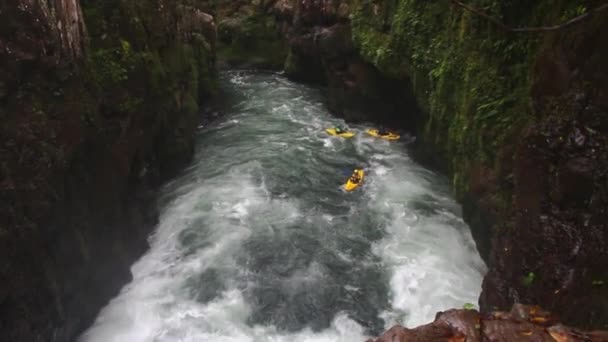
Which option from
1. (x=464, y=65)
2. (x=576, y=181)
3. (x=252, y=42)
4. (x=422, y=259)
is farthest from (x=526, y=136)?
(x=252, y=42)

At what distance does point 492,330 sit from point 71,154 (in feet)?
18.9

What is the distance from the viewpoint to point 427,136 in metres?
11.8

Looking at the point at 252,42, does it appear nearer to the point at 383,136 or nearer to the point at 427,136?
the point at 383,136

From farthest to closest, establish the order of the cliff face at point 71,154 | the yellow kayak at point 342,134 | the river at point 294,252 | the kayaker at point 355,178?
the yellow kayak at point 342,134, the kayaker at point 355,178, the river at point 294,252, the cliff face at point 71,154

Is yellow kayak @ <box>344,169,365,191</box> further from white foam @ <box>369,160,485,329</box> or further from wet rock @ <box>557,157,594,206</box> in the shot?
wet rock @ <box>557,157,594,206</box>

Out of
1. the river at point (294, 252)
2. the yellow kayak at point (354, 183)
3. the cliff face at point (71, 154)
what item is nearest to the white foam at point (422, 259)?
the river at point (294, 252)

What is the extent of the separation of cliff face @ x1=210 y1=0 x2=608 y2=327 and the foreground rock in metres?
0.83

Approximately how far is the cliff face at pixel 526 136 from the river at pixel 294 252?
122 centimetres

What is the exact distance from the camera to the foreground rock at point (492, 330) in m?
3.46

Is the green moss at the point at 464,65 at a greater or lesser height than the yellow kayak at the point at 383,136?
greater

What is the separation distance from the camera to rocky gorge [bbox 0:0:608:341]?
Answer: 4.52 meters

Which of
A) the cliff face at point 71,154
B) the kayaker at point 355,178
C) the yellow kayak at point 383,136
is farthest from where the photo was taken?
the yellow kayak at point 383,136

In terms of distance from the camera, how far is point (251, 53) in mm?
23516

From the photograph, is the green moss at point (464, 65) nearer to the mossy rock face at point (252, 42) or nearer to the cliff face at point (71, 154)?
the cliff face at point (71, 154)
